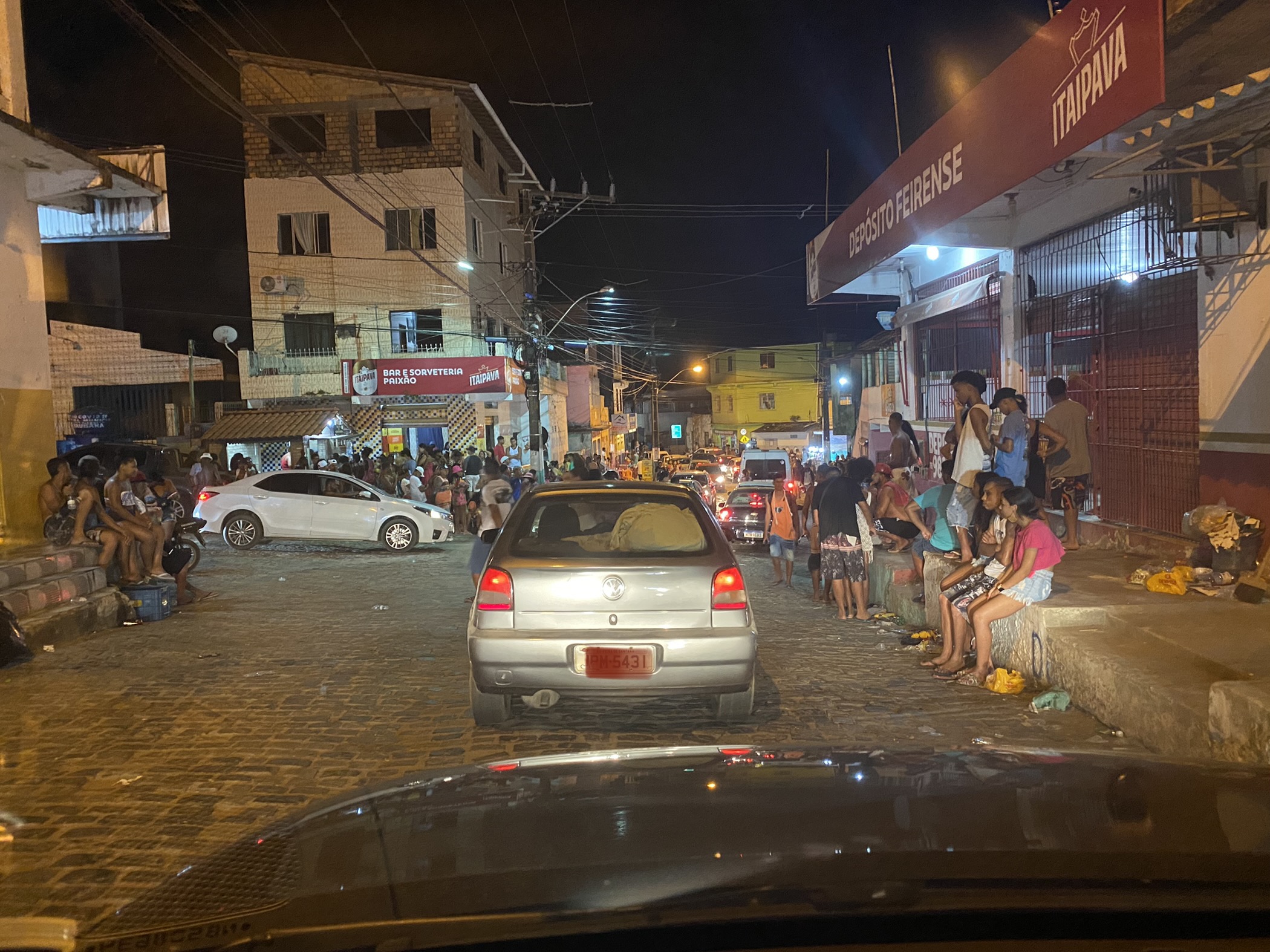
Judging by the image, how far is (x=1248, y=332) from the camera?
26.6 feet

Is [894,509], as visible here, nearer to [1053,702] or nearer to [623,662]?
[1053,702]

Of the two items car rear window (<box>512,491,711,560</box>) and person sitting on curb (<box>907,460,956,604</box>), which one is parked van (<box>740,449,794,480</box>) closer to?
person sitting on curb (<box>907,460,956,604</box>)

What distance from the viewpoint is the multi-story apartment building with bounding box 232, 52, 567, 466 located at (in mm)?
33781

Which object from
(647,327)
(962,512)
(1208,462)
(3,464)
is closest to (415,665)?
(962,512)

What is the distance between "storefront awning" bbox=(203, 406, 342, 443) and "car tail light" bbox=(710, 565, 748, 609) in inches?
1030

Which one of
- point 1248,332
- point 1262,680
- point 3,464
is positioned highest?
point 1248,332

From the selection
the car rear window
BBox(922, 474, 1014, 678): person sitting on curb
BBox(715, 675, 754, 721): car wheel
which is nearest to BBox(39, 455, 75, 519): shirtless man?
the car rear window

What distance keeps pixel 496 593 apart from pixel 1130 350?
8012 millimetres

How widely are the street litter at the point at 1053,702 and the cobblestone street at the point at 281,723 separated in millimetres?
79

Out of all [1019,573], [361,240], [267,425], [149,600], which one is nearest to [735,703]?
[1019,573]

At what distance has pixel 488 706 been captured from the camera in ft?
20.0

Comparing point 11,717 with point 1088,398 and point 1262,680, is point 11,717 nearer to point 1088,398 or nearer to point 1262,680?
point 1262,680

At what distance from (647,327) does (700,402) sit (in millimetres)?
51271

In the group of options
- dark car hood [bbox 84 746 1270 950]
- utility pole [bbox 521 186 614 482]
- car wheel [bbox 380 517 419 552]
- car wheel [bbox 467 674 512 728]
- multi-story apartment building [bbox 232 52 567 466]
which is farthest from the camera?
multi-story apartment building [bbox 232 52 567 466]
